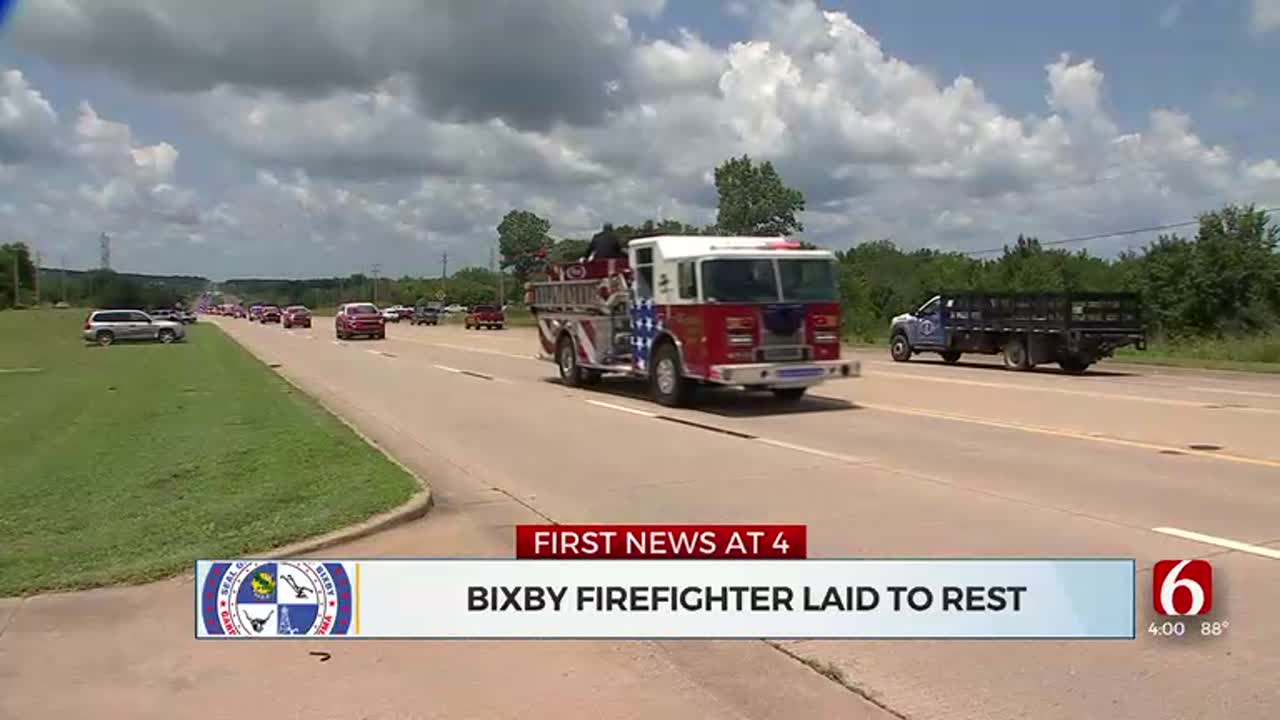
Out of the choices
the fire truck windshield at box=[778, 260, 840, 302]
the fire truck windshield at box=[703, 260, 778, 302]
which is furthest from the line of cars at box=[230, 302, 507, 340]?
the fire truck windshield at box=[778, 260, 840, 302]

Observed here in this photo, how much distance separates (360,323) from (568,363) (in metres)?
30.9

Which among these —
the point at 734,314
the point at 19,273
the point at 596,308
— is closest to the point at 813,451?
the point at 734,314

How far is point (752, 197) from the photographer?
81.1m

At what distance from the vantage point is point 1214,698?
14.8ft

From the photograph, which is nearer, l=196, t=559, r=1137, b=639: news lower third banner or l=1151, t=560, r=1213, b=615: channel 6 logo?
l=196, t=559, r=1137, b=639: news lower third banner

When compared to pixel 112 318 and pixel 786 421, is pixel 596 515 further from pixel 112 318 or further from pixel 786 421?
pixel 112 318

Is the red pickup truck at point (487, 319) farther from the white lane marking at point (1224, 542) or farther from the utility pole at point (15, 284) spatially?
the utility pole at point (15, 284)

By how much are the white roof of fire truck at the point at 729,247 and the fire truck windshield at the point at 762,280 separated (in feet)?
0.36

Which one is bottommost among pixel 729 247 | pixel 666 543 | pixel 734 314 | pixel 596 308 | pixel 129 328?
pixel 666 543

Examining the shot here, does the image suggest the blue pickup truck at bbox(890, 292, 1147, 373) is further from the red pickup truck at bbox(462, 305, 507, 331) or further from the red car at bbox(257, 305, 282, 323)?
the red car at bbox(257, 305, 282, 323)

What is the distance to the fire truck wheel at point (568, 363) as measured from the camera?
20.9 m

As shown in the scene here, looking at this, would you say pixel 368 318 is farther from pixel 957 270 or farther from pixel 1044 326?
pixel 957 270

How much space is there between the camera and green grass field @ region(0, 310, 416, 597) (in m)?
7.13

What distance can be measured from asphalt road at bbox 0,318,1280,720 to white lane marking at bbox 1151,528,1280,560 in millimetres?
28
